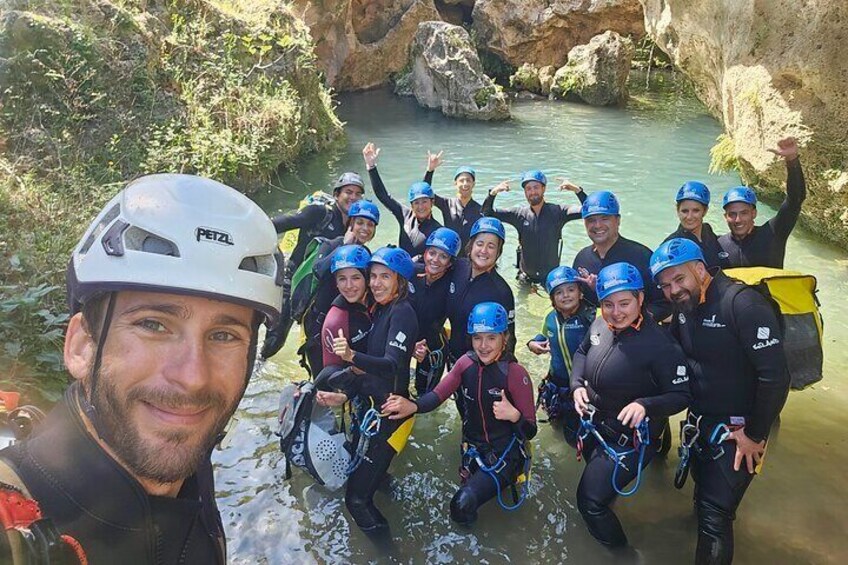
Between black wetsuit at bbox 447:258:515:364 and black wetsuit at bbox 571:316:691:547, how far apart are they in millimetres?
1260

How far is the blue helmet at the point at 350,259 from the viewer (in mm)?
5195

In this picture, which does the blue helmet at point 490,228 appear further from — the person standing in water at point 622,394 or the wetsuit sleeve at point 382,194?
the wetsuit sleeve at point 382,194

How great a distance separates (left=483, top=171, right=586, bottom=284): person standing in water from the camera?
8.13 metres

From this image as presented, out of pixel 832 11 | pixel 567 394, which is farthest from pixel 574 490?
pixel 832 11

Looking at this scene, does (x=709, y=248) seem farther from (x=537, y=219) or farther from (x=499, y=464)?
(x=499, y=464)

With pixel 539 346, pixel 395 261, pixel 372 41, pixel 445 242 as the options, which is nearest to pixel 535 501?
pixel 539 346

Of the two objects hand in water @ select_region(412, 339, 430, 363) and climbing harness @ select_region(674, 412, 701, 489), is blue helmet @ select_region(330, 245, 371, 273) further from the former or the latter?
climbing harness @ select_region(674, 412, 701, 489)

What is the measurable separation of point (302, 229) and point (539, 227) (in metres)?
3.36

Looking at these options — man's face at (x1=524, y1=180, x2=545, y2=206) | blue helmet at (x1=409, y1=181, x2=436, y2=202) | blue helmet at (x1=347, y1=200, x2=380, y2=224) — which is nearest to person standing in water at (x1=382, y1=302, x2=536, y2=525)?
blue helmet at (x1=347, y1=200, x2=380, y2=224)

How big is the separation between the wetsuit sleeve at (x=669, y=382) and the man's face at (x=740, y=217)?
8.12ft

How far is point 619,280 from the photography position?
4461 millimetres

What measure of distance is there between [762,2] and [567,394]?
23.3 ft

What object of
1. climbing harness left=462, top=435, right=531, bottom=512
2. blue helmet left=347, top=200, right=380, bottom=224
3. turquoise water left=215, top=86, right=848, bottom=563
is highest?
blue helmet left=347, top=200, right=380, bottom=224

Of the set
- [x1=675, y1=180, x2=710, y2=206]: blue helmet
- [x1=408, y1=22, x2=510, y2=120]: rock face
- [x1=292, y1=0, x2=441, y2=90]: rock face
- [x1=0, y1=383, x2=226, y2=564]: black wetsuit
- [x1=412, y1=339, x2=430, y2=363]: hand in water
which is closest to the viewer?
[x1=0, y1=383, x2=226, y2=564]: black wetsuit
